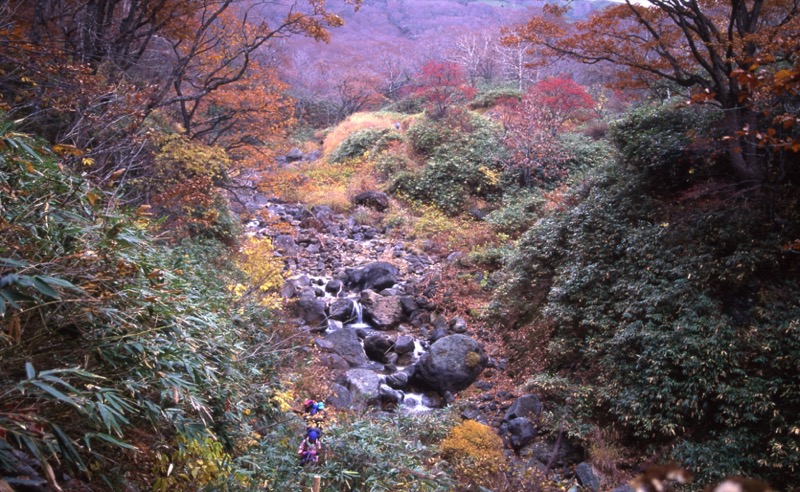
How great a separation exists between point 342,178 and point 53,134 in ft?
39.4

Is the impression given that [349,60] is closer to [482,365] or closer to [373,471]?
[482,365]

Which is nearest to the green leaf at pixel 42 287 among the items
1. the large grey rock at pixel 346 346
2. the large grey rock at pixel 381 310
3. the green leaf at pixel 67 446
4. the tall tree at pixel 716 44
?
the green leaf at pixel 67 446

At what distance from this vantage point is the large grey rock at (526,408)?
653 cm

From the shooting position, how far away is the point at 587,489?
16.6 ft

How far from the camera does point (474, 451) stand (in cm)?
552

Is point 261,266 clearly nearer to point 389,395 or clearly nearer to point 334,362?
point 334,362

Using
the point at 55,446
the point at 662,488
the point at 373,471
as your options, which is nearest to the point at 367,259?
the point at 373,471

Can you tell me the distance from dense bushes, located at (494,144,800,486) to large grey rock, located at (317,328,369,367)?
3232mm

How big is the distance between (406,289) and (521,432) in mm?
5613

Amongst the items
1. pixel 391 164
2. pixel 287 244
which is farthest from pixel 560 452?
pixel 391 164

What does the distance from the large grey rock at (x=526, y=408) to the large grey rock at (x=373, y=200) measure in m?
10.2

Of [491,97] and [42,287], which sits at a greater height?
[491,97]

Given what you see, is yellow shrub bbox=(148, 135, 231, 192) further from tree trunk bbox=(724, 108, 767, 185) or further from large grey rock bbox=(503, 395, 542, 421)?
tree trunk bbox=(724, 108, 767, 185)

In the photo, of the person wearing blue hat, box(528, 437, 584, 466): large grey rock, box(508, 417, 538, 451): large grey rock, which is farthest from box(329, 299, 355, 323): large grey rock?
the person wearing blue hat
